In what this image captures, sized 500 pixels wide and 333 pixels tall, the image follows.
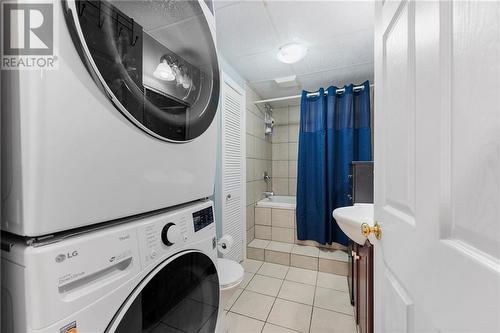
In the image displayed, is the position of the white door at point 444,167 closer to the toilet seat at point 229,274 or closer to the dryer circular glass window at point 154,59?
the dryer circular glass window at point 154,59

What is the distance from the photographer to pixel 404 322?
1.67ft

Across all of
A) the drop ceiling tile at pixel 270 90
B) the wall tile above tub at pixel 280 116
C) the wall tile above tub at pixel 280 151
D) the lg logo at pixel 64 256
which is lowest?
the lg logo at pixel 64 256

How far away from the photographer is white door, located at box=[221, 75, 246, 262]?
1769 mm

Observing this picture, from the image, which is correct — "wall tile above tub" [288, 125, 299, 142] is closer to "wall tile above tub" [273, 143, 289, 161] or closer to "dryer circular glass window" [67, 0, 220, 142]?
"wall tile above tub" [273, 143, 289, 161]

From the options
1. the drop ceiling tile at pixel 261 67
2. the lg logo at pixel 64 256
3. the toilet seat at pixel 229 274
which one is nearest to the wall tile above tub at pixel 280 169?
the drop ceiling tile at pixel 261 67

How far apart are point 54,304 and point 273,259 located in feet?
7.02

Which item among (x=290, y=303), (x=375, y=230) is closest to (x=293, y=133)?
(x=290, y=303)

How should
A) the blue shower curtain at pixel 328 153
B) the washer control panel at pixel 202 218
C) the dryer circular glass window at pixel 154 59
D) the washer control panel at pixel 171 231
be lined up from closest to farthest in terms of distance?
1. the dryer circular glass window at pixel 154 59
2. the washer control panel at pixel 171 231
3. the washer control panel at pixel 202 218
4. the blue shower curtain at pixel 328 153

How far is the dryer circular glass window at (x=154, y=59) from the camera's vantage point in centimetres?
41

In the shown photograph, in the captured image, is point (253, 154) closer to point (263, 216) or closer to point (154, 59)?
point (263, 216)

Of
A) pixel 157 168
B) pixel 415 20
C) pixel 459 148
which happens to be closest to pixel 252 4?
pixel 415 20

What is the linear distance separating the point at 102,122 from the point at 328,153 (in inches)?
85.3

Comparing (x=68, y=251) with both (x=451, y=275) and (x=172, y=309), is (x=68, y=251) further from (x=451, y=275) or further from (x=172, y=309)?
(x=451, y=275)

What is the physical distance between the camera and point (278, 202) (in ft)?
9.52
